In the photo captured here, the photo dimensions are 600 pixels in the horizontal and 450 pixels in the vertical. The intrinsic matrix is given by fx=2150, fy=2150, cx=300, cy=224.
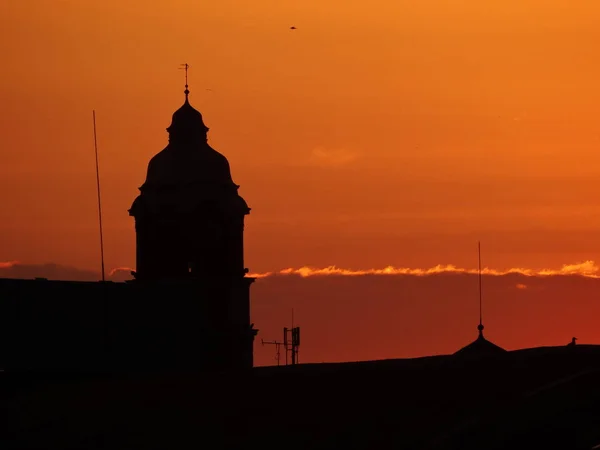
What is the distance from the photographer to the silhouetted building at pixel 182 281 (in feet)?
289

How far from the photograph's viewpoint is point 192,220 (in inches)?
3597

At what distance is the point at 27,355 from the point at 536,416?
31.9 m

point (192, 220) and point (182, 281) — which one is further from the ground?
point (192, 220)

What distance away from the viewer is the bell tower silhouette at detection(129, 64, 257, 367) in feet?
300

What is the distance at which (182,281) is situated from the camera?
91250 millimetres

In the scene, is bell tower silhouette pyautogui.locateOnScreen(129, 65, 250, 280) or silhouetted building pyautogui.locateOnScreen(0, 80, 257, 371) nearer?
silhouetted building pyautogui.locateOnScreen(0, 80, 257, 371)

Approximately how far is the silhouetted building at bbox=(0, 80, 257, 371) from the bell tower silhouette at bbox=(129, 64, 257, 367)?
1.7 inches

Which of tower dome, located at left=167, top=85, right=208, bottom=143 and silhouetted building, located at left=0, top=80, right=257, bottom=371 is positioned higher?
tower dome, located at left=167, top=85, right=208, bottom=143

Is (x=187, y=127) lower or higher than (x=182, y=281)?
higher

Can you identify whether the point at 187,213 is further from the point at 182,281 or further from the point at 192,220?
the point at 182,281

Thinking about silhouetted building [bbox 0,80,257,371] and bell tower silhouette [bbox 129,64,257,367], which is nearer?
silhouetted building [bbox 0,80,257,371]

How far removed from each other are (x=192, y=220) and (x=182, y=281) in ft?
8.62

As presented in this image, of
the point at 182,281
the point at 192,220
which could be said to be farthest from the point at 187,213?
the point at 182,281

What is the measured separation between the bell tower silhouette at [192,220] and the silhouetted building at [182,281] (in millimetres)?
43
